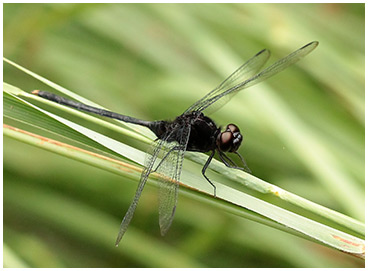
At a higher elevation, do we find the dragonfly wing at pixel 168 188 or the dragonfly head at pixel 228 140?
the dragonfly head at pixel 228 140

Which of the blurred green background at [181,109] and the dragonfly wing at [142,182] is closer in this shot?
the dragonfly wing at [142,182]

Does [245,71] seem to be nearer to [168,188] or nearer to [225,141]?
[225,141]

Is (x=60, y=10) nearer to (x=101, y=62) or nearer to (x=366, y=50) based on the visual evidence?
(x=101, y=62)

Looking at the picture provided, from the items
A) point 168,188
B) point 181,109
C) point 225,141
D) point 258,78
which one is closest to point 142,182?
point 168,188

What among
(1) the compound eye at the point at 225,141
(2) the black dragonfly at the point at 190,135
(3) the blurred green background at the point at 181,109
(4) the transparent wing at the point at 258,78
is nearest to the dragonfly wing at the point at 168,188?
(2) the black dragonfly at the point at 190,135

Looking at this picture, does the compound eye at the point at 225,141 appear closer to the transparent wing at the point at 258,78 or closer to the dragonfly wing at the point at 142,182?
the transparent wing at the point at 258,78

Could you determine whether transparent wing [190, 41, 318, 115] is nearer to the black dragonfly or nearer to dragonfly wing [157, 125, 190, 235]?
the black dragonfly
